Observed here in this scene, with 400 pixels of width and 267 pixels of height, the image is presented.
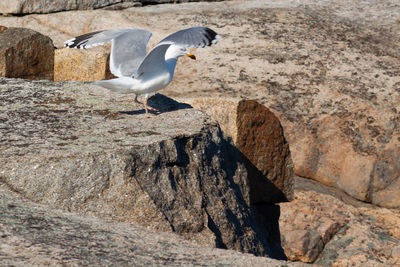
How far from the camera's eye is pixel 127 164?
13.9 feet

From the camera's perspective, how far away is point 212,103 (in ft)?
20.3

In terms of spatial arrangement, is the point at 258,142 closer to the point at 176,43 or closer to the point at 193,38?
the point at 193,38

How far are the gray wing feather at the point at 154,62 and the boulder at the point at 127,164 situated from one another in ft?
1.13

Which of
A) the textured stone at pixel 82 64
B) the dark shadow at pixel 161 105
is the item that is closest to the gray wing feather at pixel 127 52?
the dark shadow at pixel 161 105

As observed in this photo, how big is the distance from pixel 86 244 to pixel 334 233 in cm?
372

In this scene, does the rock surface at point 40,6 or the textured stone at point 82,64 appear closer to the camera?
Answer: the textured stone at point 82,64

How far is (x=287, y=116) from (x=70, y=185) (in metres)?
3.66

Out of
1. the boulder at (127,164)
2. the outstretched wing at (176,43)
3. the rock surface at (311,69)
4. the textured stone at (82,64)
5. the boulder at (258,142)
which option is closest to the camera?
the boulder at (127,164)

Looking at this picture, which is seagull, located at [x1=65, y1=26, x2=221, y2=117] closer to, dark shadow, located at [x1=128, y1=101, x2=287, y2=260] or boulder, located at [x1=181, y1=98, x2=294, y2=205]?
dark shadow, located at [x1=128, y1=101, x2=287, y2=260]

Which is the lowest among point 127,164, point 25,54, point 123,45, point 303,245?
point 303,245

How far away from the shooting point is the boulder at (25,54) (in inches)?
288

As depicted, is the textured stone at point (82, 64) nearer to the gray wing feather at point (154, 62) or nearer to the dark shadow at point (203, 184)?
the dark shadow at point (203, 184)

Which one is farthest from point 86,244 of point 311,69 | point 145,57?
point 311,69

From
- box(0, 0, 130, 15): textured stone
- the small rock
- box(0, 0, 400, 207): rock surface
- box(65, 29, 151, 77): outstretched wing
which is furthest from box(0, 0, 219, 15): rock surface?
the small rock
